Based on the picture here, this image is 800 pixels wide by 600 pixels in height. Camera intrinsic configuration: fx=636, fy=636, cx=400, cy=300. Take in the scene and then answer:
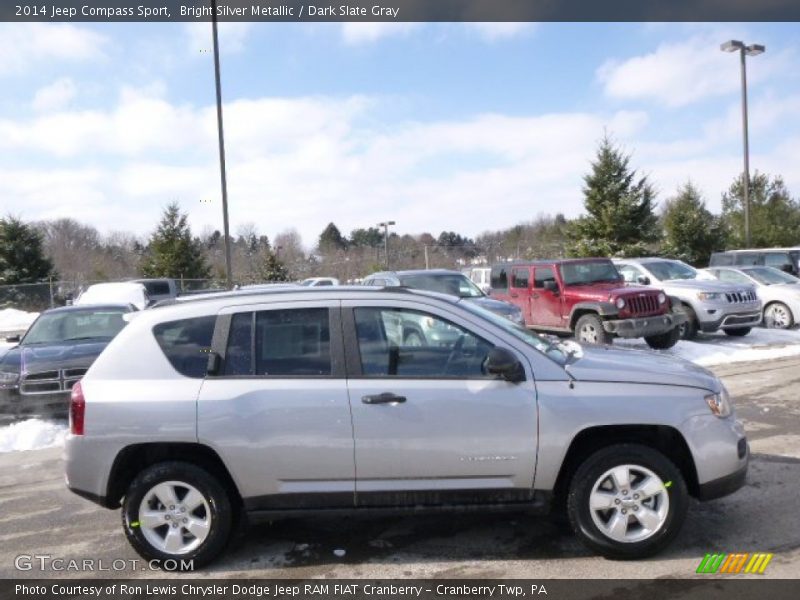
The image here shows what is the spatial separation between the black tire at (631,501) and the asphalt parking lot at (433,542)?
11 centimetres

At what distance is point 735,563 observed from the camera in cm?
385

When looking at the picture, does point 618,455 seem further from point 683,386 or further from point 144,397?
point 144,397

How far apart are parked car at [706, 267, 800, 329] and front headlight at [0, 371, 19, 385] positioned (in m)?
13.6

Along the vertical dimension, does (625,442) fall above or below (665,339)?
above

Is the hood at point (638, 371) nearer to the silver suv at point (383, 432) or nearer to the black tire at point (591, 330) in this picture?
the silver suv at point (383, 432)

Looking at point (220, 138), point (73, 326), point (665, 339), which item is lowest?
point (665, 339)

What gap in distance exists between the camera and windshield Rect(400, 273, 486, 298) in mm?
13008

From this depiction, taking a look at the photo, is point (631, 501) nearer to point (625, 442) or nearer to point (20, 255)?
point (625, 442)

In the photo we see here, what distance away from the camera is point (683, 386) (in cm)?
398

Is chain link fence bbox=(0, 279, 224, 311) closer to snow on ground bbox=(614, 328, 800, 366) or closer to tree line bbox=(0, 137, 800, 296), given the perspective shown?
tree line bbox=(0, 137, 800, 296)

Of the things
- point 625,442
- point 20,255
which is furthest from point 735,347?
point 20,255

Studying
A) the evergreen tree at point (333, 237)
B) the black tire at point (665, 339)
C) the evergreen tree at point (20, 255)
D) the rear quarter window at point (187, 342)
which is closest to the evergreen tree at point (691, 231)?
the black tire at point (665, 339)

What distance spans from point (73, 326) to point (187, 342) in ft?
21.4

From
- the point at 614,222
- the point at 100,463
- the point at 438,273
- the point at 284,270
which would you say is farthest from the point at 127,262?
the point at 100,463
